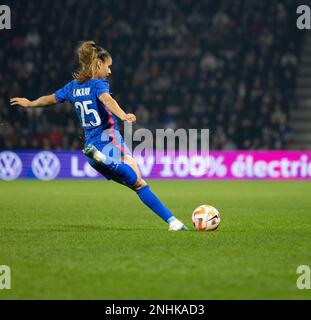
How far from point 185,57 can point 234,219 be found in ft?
58.2

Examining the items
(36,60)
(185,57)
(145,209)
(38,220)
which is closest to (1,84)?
(36,60)

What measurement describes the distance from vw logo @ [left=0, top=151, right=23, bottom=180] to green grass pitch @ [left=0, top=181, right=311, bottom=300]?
316 inches

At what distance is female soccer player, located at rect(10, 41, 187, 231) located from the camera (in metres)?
10.3

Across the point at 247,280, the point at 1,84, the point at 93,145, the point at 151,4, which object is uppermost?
the point at 151,4

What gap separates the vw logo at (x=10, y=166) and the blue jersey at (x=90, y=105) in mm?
13571

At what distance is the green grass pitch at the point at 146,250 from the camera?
652cm

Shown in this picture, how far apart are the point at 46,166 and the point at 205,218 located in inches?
593

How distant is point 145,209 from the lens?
1462 centimetres

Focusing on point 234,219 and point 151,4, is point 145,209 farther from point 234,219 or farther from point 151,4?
point 151,4

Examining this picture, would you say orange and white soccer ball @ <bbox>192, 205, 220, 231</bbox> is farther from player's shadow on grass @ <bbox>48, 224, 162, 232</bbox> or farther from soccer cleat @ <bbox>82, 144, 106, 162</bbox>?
soccer cleat @ <bbox>82, 144, 106, 162</bbox>

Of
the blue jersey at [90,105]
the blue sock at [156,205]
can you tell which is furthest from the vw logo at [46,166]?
the blue sock at [156,205]

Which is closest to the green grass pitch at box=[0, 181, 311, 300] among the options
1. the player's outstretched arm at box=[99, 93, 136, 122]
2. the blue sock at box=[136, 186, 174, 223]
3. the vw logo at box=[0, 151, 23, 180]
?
the blue sock at box=[136, 186, 174, 223]

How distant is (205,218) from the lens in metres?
10.5

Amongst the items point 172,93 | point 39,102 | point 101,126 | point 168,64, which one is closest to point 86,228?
point 101,126
